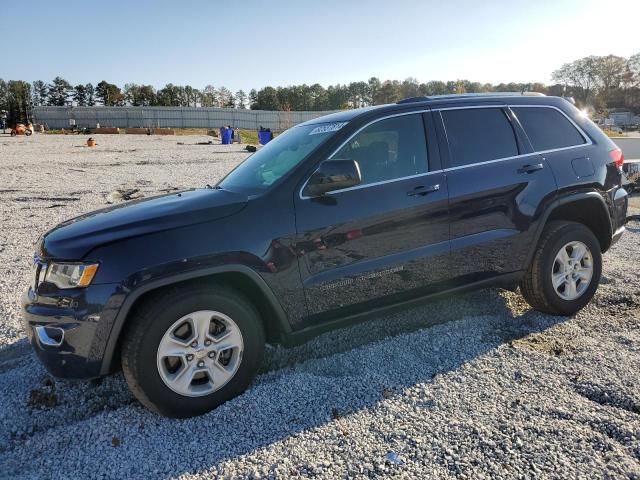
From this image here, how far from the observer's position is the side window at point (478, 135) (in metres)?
3.76

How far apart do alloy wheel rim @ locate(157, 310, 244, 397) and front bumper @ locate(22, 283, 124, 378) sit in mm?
341

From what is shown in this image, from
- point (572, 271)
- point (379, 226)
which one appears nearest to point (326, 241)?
point (379, 226)

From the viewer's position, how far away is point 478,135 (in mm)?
3875

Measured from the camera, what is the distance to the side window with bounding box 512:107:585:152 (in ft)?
13.5

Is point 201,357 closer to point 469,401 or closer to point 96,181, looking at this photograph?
point 469,401

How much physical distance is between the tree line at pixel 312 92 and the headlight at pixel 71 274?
333 ft

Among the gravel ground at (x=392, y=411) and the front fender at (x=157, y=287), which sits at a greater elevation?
the front fender at (x=157, y=287)

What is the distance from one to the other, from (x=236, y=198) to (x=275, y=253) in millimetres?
485

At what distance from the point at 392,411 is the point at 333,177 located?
153cm

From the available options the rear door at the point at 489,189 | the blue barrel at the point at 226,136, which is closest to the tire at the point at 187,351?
the rear door at the point at 489,189

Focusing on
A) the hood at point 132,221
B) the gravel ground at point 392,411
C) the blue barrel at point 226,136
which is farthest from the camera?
the blue barrel at point 226,136

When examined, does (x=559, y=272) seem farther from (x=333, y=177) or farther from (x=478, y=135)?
(x=333, y=177)

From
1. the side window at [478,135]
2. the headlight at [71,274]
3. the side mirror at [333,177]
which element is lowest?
the headlight at [71,274]

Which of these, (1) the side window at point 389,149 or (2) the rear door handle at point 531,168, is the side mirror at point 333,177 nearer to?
(1) the side window at point 389,149
